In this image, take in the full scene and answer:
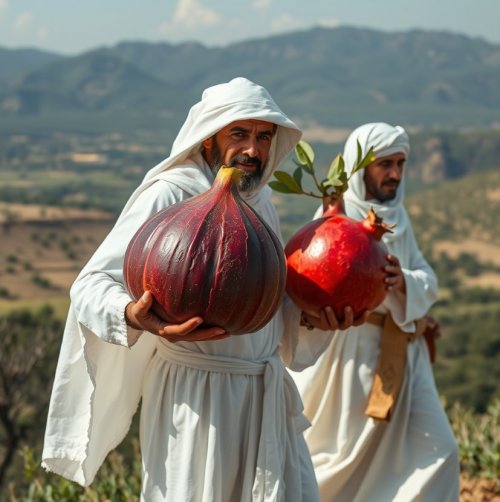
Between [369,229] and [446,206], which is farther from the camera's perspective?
[446,206]

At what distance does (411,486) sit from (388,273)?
1.52 m

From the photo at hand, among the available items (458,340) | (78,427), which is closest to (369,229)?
(78,427)

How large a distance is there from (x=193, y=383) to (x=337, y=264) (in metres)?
0.63

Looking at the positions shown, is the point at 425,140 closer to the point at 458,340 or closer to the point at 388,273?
the point at 458,340

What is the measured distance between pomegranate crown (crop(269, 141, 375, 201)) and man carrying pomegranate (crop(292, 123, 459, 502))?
0.91 metres

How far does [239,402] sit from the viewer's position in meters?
3.72

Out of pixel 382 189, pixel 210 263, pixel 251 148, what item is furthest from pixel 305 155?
pixel 382 189

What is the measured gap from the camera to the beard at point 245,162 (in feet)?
12.5

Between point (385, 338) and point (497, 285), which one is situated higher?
point (385, 338)

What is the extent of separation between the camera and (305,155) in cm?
426

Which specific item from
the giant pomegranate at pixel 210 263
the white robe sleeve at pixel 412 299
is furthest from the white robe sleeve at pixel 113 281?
the white robe sleeve at pixel 412 299

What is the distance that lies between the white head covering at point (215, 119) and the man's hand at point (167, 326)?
0.64m

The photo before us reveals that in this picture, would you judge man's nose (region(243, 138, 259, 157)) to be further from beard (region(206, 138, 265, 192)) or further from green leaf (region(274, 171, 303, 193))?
green leaf (region(274, 171, 303, 193))

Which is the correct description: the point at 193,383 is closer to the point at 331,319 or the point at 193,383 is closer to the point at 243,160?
the point at 331,319
